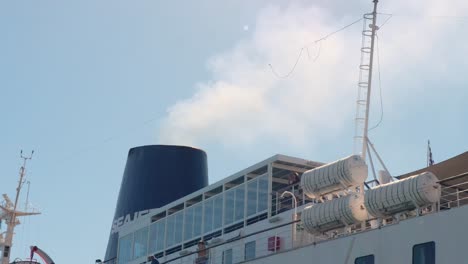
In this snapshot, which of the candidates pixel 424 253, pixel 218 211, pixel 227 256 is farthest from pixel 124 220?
pixel 424 253

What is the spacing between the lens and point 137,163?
3391 cm

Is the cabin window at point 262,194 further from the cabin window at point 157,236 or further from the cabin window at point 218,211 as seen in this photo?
the cabin window at point 157,236

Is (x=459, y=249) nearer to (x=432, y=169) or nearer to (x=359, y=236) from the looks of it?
(x=359, y=236)

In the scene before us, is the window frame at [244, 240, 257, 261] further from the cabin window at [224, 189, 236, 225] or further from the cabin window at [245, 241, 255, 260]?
the cabin window at [224, 189, 236, 225]

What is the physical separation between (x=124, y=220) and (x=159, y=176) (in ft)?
8.89

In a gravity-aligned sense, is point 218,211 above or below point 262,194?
above

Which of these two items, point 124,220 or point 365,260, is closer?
point 365,260

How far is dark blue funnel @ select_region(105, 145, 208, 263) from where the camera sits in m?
33.2

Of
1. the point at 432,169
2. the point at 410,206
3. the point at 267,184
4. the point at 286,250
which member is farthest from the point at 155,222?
the point at 410,206

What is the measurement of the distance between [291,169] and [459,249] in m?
8.82

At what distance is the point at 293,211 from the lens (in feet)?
70.0

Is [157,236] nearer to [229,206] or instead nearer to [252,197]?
[229,206]

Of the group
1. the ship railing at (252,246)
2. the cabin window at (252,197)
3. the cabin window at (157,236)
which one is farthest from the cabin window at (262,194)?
Answer: the cabin window at (157,236)

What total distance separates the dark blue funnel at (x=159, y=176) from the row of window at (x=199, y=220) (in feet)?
9.21
